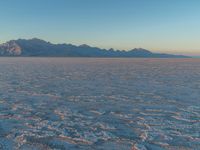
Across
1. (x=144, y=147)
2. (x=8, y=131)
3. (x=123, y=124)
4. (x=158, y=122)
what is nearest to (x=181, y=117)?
(x=158, y=122)

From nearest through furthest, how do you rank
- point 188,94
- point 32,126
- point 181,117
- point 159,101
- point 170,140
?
point 170,140 → point 32,126 → point 181,117 → point 159,101 → point 188,94

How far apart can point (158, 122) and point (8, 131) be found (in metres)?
5.26

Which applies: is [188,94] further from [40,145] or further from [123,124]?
[40,145]

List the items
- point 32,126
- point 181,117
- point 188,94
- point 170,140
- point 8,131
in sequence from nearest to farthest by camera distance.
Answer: point 170,140, point 8,131, point 32,126, point 181,117, point 188,94

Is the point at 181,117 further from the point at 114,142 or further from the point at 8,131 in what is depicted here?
the point at 8,131

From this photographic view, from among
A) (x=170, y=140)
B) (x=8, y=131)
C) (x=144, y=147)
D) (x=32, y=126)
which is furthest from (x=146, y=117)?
(x=8, y=131)

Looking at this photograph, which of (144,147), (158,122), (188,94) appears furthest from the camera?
(188,94)

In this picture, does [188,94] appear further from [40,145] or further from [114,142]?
[40,145]

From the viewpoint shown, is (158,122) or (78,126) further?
(158,122)

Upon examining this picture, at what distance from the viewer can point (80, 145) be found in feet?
25.4

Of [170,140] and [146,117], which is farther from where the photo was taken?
[146,117]

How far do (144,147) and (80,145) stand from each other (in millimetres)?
1755

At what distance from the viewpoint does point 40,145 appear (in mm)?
7676

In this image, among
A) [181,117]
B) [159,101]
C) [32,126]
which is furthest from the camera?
[159,101]
